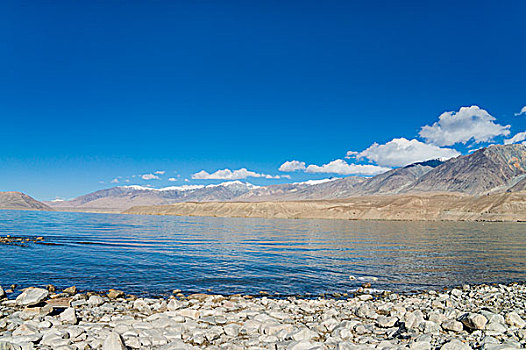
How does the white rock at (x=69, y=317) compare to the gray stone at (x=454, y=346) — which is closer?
the gray stone at (x=454, y=346)

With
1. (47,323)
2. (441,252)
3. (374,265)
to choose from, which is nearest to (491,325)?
(47,323)

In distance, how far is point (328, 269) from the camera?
2888cm

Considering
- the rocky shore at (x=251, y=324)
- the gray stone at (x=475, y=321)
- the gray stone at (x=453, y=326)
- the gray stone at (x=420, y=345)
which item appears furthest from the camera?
the gray stone at (x=453, y=326)

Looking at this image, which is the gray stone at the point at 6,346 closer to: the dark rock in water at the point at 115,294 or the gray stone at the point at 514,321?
the dark rock in water at the point at 115,294

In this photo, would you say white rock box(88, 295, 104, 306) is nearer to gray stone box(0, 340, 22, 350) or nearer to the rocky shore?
the rocky shore

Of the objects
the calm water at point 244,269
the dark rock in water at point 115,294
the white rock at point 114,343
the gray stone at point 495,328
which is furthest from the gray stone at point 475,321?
the dark rock in water at point 115,294

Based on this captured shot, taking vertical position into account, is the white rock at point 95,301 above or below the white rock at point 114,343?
below

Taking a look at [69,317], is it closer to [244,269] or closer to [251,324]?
[251,324]

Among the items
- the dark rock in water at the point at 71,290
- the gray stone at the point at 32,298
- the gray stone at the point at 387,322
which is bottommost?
the dark rock in water at the point at 71,290

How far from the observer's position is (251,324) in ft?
42.0

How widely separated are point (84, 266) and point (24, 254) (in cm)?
1028

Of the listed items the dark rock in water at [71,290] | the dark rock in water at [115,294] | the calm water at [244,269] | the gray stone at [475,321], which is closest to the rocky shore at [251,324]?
→ the gray stone at [475,321]

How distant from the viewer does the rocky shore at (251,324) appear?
1055cm

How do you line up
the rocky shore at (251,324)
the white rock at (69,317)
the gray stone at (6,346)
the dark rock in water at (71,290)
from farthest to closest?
the dark rock in water at (71,290), the white rock at (69,317), the rocky shore at (251,324), the gray stone at (6,346)
